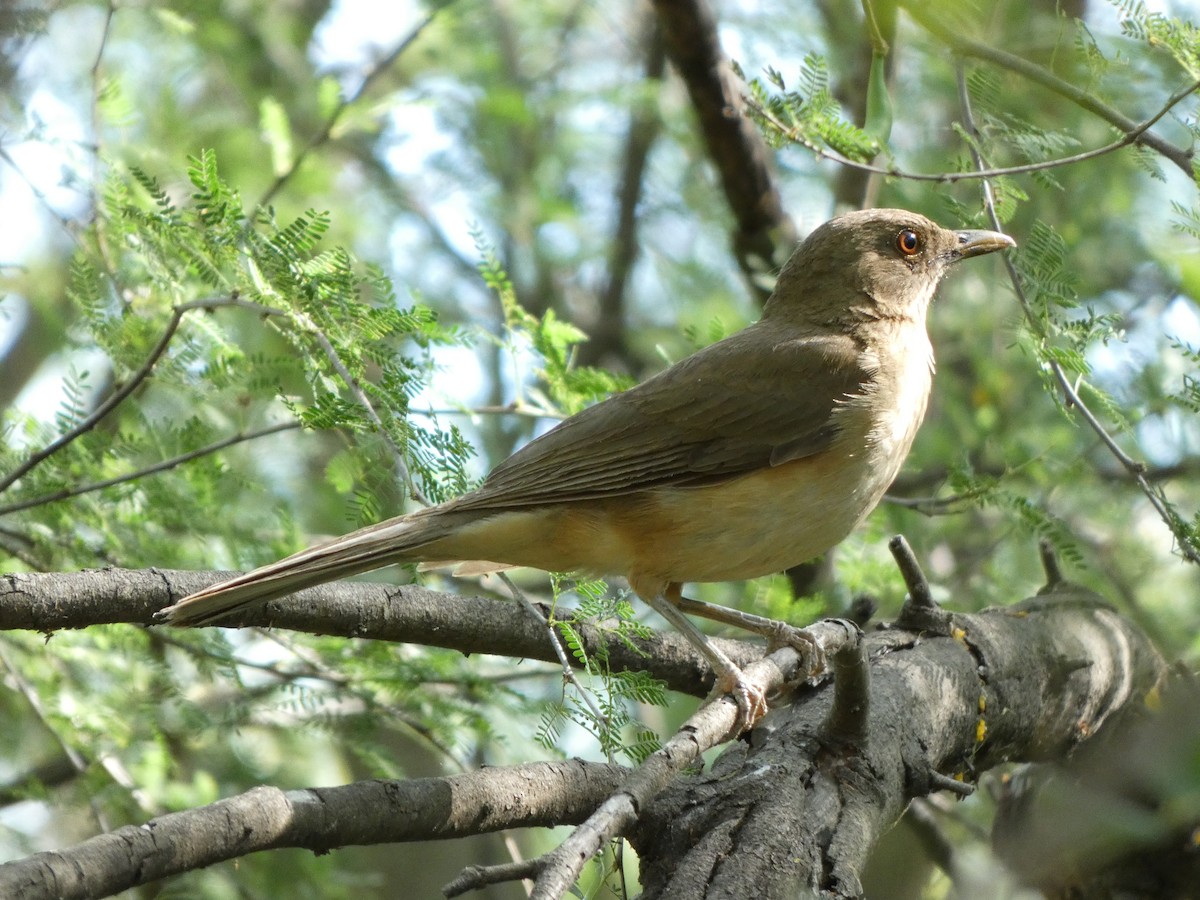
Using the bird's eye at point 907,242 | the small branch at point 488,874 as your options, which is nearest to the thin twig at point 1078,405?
the bird's eye at point 907,242

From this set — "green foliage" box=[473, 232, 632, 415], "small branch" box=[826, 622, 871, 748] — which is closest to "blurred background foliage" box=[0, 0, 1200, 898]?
"green foliage" box=[473, 232, 632, 415]

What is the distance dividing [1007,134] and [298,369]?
267 centimetres

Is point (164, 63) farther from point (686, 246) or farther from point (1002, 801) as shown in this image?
point (1002, 801)

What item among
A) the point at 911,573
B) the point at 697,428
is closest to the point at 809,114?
the point at 697,428

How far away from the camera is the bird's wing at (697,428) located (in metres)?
4.77

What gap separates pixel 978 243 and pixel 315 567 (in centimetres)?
334

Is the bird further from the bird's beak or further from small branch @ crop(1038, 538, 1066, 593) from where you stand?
small branch @ crop(1038, 538, 1066, 593)

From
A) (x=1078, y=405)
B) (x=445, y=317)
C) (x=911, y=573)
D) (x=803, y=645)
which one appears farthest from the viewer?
(x=445, y=317)

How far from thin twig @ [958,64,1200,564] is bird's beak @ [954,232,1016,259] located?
1.75 feet

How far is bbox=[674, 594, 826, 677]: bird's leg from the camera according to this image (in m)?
4.26

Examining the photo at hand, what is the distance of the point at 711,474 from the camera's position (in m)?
4.85

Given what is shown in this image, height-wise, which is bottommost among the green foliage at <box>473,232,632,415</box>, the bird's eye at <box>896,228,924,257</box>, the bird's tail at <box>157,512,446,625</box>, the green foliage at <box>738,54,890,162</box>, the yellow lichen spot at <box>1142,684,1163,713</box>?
the yellow lichen spot at <box>1142,684,1163,713</box>

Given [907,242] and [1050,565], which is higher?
[907,242]

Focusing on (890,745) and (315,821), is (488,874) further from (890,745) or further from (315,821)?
(890,745)
